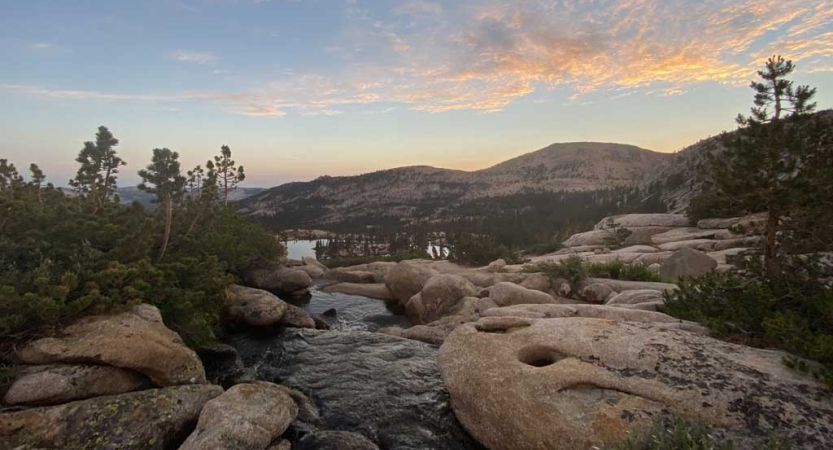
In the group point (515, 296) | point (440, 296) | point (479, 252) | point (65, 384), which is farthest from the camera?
point (479, 252)

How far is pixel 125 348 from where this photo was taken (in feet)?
27.8

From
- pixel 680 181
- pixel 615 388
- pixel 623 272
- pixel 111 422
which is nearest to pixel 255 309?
pixel 111 422

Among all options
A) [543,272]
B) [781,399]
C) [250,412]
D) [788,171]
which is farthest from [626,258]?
[250,412]

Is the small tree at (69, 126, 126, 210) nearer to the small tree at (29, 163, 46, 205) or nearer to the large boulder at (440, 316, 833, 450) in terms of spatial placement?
the small tree at (29, 163, 46, 205)

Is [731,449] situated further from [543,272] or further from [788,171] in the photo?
[543,272]

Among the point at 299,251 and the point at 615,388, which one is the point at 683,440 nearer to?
the point at 615,388

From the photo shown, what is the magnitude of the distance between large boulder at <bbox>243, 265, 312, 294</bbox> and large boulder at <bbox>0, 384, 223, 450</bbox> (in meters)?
17.7

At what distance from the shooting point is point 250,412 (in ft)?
24.7

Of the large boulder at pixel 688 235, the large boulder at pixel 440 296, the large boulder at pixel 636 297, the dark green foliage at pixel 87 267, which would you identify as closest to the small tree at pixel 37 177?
the dark green foliage at pixel 87 267

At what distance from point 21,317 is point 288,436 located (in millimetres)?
5796

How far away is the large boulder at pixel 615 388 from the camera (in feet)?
20.4

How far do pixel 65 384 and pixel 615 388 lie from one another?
418 inches

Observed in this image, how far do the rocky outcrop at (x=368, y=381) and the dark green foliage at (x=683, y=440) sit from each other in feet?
11.3

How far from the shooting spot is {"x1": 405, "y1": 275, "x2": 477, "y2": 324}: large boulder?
19.6m
